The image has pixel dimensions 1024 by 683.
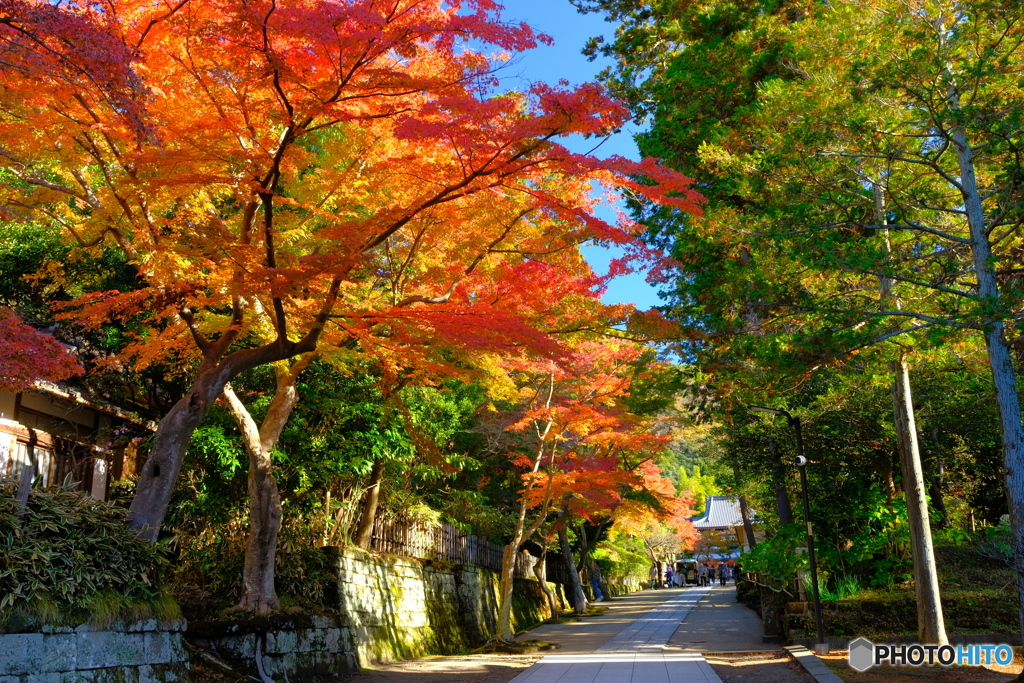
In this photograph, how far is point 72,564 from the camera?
7.38 meters

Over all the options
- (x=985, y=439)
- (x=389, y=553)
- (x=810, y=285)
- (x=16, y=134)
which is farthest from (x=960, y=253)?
(x=16, y=134)

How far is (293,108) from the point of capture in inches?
311

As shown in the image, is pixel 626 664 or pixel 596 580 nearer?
pixel 626 664

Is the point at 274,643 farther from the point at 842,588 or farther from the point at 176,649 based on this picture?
the point at 842,588

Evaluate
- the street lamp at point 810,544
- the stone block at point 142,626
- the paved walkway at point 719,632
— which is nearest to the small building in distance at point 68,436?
the stone block at point 142,626

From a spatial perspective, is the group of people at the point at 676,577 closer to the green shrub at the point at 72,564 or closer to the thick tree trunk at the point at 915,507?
the thick tree trunk at the point at 915,507

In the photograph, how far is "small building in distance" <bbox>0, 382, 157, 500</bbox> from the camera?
11242 millimetres

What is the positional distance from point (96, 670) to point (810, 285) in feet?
35.9

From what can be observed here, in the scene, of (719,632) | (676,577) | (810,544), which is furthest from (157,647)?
(676,577)

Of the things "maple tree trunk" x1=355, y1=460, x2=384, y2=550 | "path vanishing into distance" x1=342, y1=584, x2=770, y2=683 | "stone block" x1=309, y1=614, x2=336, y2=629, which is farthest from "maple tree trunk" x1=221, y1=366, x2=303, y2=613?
"maple tree trunk" x1=355, y1=460, x2=384, y2=550

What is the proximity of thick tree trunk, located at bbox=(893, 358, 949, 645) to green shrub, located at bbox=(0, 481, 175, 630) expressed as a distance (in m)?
10.9

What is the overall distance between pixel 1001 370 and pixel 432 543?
12.9 meters

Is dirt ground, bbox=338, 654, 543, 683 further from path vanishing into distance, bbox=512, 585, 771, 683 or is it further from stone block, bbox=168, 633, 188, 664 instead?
stone block, bbox=168, 633, 188, 664

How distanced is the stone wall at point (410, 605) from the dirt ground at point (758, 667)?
19.4 ft
